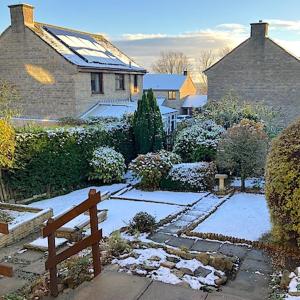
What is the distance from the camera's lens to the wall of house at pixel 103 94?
20.6 meters

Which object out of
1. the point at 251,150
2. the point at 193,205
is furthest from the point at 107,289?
the point at 251,150

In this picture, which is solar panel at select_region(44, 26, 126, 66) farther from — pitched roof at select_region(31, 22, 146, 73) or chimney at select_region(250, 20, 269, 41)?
chimney at select_region(250, 20, 269, 41)

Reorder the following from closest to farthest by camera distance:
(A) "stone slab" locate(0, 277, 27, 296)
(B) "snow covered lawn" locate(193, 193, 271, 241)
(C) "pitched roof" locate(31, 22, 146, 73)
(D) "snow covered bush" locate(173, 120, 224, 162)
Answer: (A) "stone slab" locate(0, 277, 27, 296), (B) "snow covered lawn" locate(193, 193, 271, 241), (D) "snow covered bush" locate(173, 120, 224, 162), (C) "pitched roof" locate(31, 22, 146, 73)

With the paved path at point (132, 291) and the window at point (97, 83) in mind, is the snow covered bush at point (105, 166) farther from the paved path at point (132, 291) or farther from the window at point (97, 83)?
the paved path at point (132, 291)

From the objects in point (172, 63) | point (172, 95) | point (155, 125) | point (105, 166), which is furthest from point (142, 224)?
point (172, 63)

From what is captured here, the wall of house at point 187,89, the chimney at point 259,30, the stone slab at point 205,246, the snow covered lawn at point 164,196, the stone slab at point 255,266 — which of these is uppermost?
the chimney at point 259,30

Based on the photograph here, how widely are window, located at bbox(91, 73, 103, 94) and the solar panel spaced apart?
83 centimetres

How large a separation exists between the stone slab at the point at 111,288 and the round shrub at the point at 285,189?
301 centimetres

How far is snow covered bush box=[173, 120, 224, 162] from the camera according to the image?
15.5m

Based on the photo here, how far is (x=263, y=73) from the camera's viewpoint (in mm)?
25875

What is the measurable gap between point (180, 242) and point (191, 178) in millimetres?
5844

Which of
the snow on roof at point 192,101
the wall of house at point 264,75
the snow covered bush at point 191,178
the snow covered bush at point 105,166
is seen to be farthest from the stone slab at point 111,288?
the snow on roof at point 192,101

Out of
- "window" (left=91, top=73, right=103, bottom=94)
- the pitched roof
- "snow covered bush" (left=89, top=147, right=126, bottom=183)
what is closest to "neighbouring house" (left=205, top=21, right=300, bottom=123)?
the pitched roof

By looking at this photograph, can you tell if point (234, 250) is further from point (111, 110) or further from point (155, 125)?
point (111, 110)
